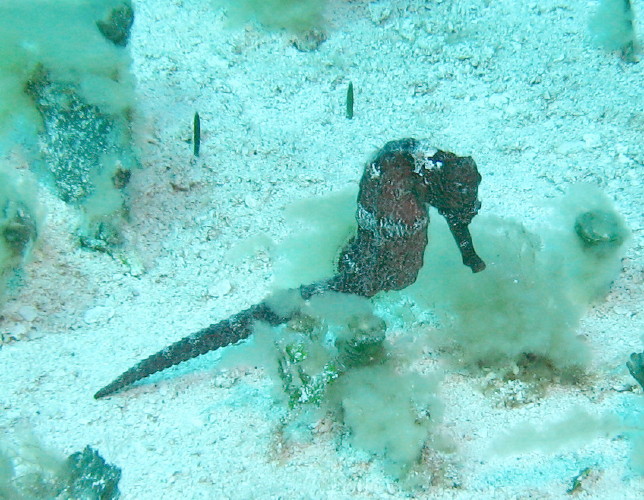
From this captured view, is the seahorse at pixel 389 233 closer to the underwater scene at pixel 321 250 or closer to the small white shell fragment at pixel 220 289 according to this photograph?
the underwater scene at pixel 321 250

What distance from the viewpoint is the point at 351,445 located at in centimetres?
346

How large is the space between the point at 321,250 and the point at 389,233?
1.23 meters

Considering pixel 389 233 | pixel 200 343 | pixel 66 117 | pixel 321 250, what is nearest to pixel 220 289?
pixel 200 343

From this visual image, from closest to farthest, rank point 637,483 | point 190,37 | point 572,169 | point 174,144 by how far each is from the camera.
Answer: point 637,483 → point 572,169 → point 174,144 → point 190,37

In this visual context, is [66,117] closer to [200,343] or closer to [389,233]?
[200,343]

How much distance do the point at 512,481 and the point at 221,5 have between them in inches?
241

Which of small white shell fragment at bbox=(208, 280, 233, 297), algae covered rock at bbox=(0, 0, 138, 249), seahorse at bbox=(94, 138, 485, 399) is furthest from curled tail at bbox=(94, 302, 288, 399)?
algae covered rock at bbox=(0, 0, 138, 249)

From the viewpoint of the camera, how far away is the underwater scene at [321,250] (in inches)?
133

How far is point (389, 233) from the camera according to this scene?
3568mm

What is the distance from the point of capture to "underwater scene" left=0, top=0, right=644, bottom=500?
338 cm

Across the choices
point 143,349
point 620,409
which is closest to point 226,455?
point 143,349

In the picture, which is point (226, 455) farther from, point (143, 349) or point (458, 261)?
point (458, 261)

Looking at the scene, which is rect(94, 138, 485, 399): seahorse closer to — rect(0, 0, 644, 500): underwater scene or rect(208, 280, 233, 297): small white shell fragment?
rect(0, 0, 644, 500): underwater scene

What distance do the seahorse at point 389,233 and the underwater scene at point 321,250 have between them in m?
0.02
